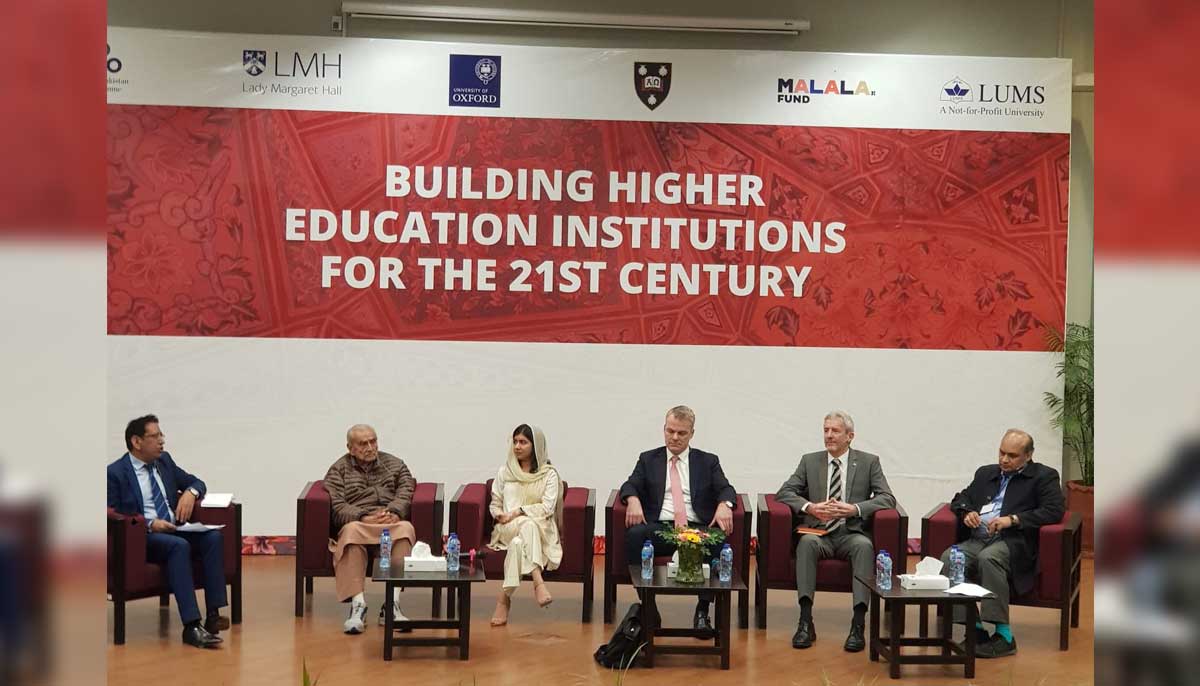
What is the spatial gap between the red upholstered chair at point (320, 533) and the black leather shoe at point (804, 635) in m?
1.97

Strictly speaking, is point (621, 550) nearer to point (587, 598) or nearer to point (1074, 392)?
point (587, 598)

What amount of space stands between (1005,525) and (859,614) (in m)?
0.90

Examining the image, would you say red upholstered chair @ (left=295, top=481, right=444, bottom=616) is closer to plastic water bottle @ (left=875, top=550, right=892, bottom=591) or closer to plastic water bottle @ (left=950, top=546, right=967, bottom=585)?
plastic water bottle @ (left=875, top=550, right=892, bottom=591)

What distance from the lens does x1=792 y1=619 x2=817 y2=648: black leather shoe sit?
6152mm

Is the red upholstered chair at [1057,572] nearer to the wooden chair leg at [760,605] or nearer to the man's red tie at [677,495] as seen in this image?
the wooden chair leg at [760,605]

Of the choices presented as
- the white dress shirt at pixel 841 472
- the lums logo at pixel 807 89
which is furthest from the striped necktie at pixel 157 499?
the lums logo at pixel 807 89

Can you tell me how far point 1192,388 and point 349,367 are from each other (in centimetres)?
798

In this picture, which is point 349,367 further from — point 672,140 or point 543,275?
point 672,140

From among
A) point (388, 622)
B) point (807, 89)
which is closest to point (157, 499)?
point (388, 622)

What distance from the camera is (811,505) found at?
21.3ft

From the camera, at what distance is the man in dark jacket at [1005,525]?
19.9 feet

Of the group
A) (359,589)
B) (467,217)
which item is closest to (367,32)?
(467,217)

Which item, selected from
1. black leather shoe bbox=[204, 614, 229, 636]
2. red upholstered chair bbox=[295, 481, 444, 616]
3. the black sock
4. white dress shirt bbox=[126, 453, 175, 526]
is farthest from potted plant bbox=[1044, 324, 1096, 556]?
white dress shirt bbox=[126, 453, 175, 526]

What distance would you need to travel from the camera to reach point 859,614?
6.19 m
